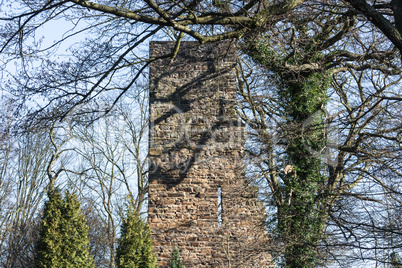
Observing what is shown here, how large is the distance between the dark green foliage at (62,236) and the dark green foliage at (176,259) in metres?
3.22

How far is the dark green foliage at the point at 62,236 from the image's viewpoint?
1027cm

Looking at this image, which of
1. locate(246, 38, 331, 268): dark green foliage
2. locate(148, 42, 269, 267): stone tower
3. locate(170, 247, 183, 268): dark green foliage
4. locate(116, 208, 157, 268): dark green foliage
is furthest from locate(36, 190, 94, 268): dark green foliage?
locate(246, 38, 331, 268): dark green foliage

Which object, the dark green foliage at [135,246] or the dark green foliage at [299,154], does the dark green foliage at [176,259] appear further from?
the dark green foliage at [299,154]

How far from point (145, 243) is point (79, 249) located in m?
2.58

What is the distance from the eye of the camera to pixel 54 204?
1083cm

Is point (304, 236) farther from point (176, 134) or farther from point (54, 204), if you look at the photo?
point (54, 204)

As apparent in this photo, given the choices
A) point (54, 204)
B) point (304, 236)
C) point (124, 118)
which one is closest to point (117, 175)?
point (124, 118)

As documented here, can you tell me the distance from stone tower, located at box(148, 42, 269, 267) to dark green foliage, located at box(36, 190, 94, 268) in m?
2.93

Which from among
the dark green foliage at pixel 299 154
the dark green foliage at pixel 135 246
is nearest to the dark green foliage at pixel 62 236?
the dark green foliage at pixel 135 246

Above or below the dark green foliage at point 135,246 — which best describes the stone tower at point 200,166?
above

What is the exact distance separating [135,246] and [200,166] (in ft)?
7.12

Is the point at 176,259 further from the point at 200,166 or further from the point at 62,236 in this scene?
the point at 62,236

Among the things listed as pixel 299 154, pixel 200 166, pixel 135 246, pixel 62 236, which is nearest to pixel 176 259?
pixel 135 246

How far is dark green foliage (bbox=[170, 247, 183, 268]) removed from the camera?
826 cm
